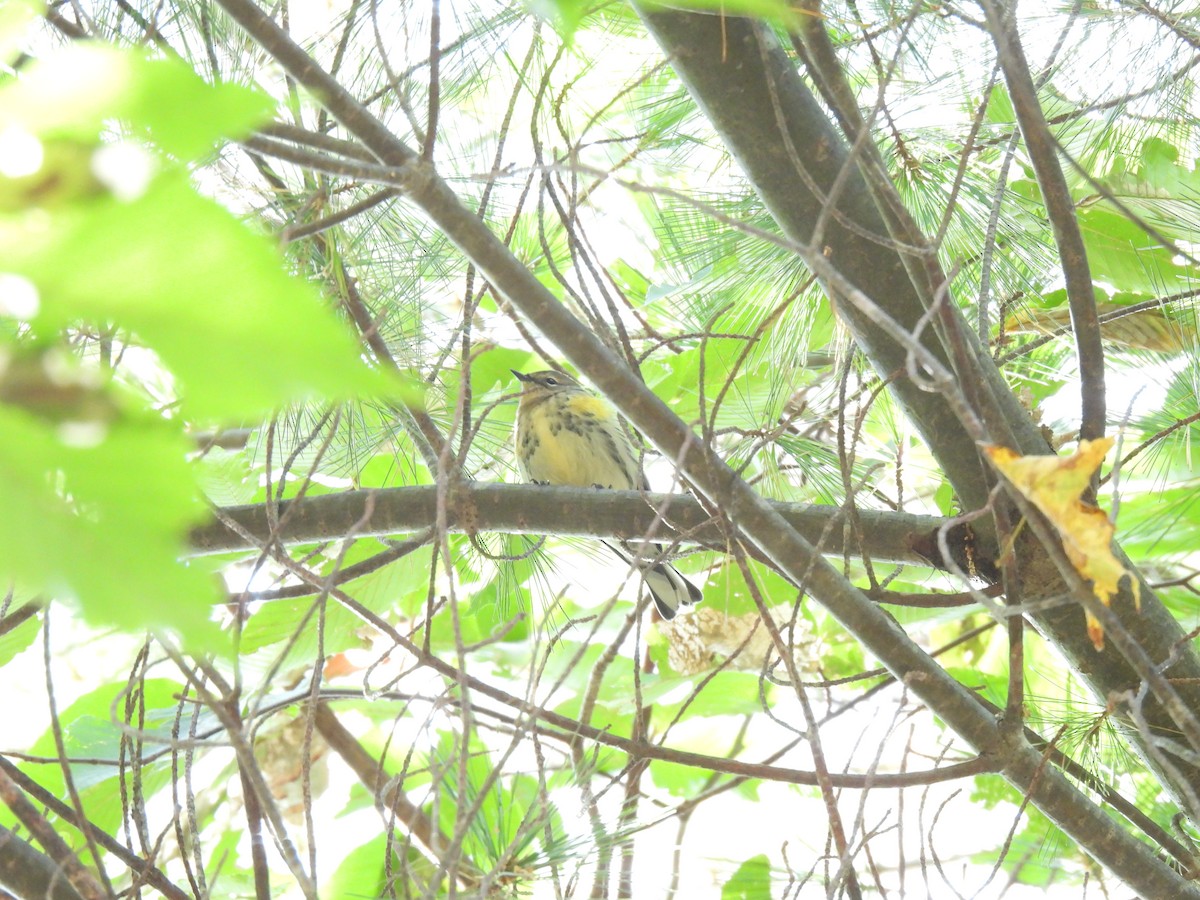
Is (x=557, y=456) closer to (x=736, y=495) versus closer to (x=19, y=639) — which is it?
(x=19, y=639)

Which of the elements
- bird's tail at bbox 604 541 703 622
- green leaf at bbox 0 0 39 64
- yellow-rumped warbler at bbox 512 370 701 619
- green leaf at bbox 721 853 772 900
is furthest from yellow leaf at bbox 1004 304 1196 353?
green leaf at bbox 0 0 39 64

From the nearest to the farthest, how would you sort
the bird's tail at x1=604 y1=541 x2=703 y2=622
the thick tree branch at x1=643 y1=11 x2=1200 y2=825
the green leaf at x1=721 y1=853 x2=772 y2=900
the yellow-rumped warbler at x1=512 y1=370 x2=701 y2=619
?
the thick tree branch at x1=643 y1=11 x2=1200 y2=825 < the green leaf at x1=721 y1=853 x2=772 y2=900 < the bird's tail at x1=604 y1=541 x2=703 y2=622 < the yellow-rumped warbler at x1=512 y1=370 x2=701 y2=619

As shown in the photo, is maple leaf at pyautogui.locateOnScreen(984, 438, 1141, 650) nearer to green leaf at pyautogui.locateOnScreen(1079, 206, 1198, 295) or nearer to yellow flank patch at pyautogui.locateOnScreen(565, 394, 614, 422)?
green leaf at pyautogui.locateOnScreen(1079, 206, 1198, 295)

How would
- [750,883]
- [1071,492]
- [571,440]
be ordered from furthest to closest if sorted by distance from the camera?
[571,440]
[750,883]
[1071,492]

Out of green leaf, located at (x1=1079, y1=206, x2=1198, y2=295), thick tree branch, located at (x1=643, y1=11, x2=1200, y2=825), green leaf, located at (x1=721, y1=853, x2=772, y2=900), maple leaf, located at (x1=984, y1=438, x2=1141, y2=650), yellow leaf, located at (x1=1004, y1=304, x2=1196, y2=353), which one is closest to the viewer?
maple leaf, located at (x1=984, y1=438, x2=1141, y2=650)

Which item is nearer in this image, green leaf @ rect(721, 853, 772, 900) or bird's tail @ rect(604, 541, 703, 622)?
green leaf @ rect(721, 853, 772, 900)

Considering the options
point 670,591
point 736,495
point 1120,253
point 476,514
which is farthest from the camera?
point 670,591

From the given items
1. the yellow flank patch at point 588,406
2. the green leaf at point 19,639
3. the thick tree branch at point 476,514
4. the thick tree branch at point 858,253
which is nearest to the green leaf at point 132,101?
the thick tree branch at point 858,253

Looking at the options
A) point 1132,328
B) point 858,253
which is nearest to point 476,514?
point 858,253

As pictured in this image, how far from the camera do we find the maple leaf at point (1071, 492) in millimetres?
961

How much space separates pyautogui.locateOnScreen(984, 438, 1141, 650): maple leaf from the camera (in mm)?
961

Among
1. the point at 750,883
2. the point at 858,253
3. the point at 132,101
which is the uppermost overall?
the point at 858,253

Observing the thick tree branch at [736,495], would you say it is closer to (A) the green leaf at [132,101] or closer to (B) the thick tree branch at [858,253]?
(B) the thick tree branch at [858,253]

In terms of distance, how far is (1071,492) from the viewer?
963mm
